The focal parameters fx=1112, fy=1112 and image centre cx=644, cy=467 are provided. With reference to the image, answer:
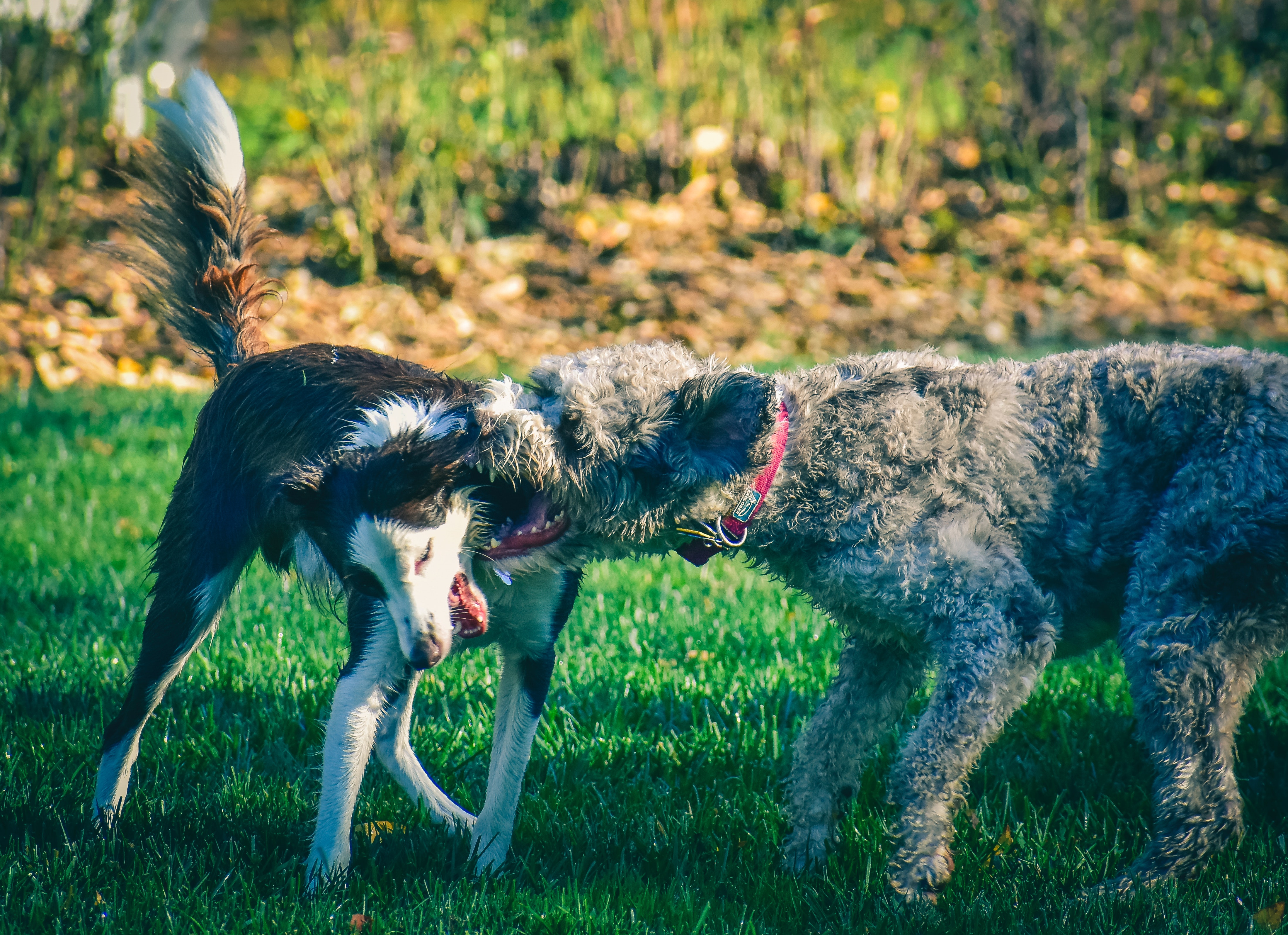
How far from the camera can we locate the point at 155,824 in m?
3.10

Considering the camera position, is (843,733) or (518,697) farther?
(843,733)

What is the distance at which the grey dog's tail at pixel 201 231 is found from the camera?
12.0ft

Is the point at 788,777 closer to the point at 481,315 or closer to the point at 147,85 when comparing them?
the point at 481,315

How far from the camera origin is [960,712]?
9.42 ft

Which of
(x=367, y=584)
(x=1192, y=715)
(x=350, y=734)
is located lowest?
(x=350, y=734)

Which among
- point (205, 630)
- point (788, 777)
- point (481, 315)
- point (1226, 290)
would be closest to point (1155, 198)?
point (1226, 290)

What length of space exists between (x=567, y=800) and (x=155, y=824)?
45.5 inches

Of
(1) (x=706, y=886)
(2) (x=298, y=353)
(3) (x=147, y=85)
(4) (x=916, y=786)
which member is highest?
(3) (x=147, y=85)

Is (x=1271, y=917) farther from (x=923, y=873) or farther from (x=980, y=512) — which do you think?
(x=980, y=512)

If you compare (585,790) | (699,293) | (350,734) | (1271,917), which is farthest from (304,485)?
(699,293)

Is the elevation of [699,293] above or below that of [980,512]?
above

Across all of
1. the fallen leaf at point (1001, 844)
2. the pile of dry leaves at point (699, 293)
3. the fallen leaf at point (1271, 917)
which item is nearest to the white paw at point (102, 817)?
the fallen leaf at point (1001, 844)

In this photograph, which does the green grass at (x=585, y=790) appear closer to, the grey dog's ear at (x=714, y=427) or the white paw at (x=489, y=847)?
the white paw at (x=489, y=847)

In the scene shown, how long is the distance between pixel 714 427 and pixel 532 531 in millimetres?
574
